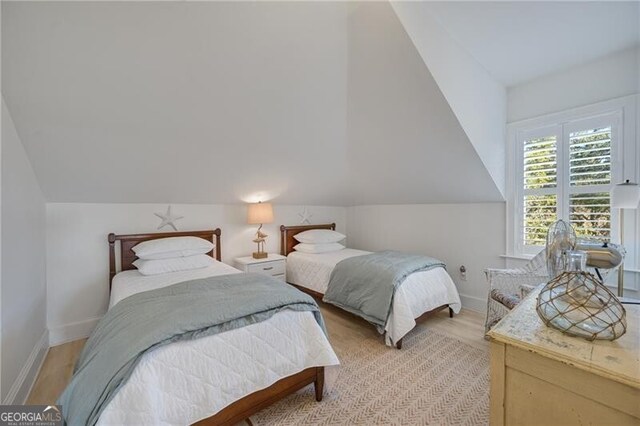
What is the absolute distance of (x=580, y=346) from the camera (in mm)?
770

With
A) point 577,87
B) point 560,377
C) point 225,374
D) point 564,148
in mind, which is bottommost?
point 225,374

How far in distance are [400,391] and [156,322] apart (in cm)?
165

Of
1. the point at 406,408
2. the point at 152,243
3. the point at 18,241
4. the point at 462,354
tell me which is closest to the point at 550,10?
the point at 462,354

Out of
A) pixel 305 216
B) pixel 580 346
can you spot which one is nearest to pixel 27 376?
pixel 580 346

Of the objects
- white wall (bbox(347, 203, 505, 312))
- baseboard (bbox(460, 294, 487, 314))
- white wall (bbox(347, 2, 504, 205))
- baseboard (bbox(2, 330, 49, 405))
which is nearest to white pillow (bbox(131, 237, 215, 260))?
baseboard (bbox(2, 330, 49, 405))

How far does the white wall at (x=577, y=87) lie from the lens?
229 cm

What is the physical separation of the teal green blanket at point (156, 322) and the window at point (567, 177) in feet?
8.43

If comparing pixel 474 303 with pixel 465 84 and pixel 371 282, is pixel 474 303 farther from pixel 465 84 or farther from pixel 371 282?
pixel 465 84

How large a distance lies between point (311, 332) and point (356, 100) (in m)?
2.27

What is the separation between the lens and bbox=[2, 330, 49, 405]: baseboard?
171 centimetres

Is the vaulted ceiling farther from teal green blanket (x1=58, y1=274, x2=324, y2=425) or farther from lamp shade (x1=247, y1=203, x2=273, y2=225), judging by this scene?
teal green blanket (x1=58, y1=274, x2=324, y2=425)

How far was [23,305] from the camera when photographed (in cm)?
194

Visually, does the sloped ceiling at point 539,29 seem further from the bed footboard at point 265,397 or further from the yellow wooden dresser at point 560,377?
the bed footboard at point 265,397

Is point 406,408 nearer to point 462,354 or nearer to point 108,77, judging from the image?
point 462,354
